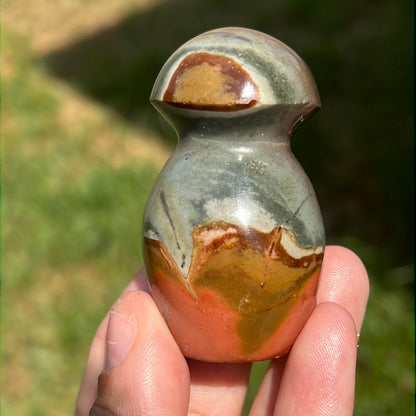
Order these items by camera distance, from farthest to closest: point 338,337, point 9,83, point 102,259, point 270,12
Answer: point 270,12 < point 9,83 < point 102,259 < point 338,337

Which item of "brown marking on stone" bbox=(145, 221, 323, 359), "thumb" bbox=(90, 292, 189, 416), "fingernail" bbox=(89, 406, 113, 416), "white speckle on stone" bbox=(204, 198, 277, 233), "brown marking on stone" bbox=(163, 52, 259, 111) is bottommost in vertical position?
"fingernail" bbox=(89, 406, 113, 416)

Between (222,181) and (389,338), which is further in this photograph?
(389,338)

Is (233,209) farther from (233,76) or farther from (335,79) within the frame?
(335,79)

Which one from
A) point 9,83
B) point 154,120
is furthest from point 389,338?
point 9,83

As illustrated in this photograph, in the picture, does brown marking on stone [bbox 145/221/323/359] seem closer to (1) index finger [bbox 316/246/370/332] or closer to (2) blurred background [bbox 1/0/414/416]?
(1) index finger [bbox 316/246/370/332]

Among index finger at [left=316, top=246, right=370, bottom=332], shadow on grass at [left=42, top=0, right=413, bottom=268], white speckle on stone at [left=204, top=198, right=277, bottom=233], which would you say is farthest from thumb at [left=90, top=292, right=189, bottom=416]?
shadow on grass at [left=42, top=0, right=413, bottom=268]

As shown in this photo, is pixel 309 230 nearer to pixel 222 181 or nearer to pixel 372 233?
pixel 222 181
